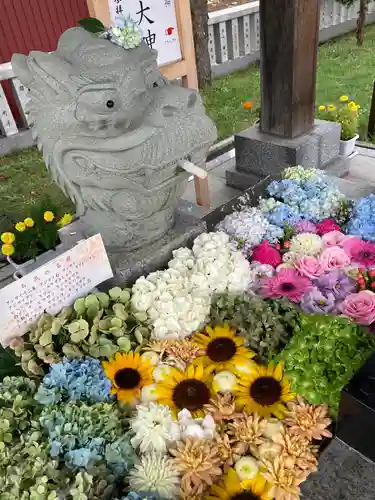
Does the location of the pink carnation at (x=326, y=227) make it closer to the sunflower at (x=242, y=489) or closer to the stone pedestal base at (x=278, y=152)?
the stone pedestal base at (x=278, y=152)

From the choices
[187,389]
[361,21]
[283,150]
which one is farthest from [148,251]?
[361,21]

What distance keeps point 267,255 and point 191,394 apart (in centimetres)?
90

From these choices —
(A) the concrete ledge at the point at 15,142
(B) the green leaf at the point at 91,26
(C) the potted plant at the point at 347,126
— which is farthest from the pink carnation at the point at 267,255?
(A) the concrete ledge at the point at 15,142

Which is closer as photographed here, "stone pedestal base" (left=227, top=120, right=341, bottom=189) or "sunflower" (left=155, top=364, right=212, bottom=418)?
"sunflower" (left=155, top=364, right=212, bottom=418)

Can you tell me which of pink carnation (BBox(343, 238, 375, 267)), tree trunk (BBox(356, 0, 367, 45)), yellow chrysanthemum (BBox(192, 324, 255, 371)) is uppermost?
yellow chrysanthemum (BBox(192, 324, 255, 371))

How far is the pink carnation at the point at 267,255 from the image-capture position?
2266 mm

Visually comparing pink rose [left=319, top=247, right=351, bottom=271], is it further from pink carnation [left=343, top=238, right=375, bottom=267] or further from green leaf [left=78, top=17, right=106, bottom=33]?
green leaf [left=78, top=17, right=106, bottom=33]

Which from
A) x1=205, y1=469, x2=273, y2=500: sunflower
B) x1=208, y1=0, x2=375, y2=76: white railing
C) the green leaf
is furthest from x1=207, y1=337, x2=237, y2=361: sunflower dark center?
x1=208, y1=0, x2=375, y2=76: white railing

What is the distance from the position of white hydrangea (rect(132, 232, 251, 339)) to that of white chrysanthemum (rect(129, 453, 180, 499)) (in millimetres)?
542

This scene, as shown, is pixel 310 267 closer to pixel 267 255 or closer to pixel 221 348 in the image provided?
pixel 267 255

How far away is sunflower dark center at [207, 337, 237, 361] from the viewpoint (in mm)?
1728

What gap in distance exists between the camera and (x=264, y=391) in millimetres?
1589

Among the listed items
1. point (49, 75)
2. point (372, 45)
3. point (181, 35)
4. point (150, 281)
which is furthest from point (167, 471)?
point (372, 45)

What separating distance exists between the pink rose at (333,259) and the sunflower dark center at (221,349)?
64cm
